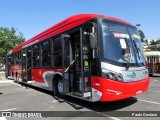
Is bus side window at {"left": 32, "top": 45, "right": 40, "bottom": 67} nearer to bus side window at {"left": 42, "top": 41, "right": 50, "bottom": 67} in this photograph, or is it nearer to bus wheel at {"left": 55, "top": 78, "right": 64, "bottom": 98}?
bus side window at {"left": 42, "top": 41, "right": 50, "bottom": 67}

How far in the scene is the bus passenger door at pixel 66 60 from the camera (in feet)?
29.4

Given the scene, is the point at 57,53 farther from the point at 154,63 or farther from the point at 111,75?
the point at 154,63

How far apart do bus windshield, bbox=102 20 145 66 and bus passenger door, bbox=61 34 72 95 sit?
6.31 feet

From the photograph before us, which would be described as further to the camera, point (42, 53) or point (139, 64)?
point (42, 53)

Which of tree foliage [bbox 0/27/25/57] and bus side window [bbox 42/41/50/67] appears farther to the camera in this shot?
tree foliage [bbox 0/27/25/57]

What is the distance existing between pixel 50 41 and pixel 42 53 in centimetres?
120

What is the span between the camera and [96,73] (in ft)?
24.2

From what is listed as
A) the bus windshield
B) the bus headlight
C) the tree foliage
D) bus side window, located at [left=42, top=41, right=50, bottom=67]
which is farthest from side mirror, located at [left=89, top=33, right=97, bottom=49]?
the tree foliage

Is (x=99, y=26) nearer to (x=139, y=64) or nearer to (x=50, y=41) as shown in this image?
(x=139, y=64)

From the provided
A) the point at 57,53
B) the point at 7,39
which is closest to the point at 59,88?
the point at 57,53

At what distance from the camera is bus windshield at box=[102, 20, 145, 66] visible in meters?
7.41

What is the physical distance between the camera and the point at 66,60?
913 centimetres

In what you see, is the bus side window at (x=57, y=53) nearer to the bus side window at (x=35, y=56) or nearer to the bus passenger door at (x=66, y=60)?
the bus passenger door at (x=66, y=60)

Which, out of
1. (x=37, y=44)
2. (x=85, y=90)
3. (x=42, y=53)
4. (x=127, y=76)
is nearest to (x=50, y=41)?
(x=42, y=53)
